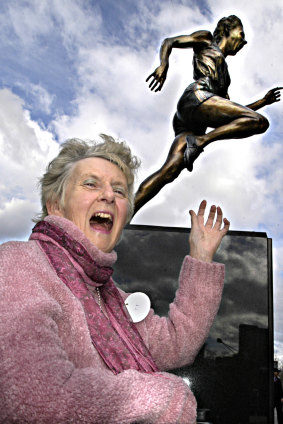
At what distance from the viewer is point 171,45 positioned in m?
3.93

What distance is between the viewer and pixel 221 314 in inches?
103

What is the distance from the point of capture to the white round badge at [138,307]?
1.61 metres

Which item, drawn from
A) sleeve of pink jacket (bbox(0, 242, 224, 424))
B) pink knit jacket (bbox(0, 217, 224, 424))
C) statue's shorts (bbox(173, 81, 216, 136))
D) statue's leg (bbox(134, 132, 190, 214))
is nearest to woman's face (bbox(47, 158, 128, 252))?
pink knit jacket (bbox(0, 217, 224, 424))

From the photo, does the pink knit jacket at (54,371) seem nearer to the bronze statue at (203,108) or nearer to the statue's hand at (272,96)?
the bronze statue at (203,108)

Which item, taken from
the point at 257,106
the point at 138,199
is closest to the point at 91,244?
the point at 138,199

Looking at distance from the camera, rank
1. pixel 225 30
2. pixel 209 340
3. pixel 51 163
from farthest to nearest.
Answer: pixel 225 30 → pixel 209 340 → pixel 51 163

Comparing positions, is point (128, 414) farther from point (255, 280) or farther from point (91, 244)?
point (255, 280)

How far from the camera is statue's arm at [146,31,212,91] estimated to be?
375 centimetres

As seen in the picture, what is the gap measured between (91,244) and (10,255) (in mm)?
290

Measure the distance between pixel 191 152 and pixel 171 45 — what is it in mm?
1178

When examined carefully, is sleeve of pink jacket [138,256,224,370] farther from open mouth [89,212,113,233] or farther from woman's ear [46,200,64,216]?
woman's ear [46,200,64,216]

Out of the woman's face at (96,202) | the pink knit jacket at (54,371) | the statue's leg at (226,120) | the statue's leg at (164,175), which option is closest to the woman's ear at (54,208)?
the woman's face at (96,202)

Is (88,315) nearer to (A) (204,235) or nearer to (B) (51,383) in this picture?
(B) (51,383)

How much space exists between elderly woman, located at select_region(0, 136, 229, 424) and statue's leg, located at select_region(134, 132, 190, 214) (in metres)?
1.68
